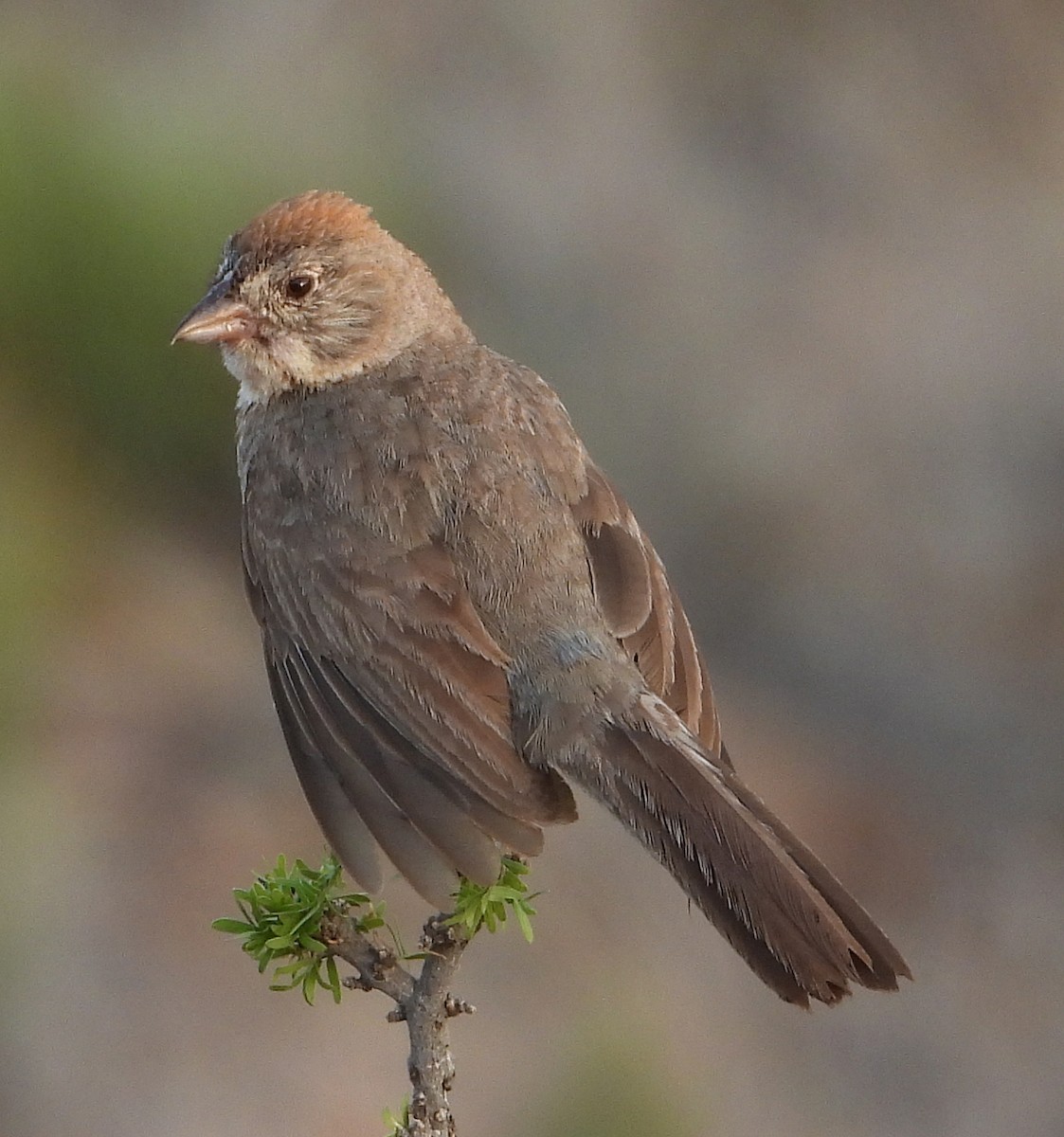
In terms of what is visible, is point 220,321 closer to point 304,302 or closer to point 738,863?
point 304,302

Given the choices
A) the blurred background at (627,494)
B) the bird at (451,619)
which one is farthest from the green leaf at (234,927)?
the blurred background at (627,494)

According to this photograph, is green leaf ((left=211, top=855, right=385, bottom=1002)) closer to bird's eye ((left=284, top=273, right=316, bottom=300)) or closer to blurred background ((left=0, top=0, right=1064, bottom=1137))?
bird's eye ((left=284, top=273, right=316, bottom=300))

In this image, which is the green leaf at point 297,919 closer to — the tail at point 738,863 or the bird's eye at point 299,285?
the tail at point 738,863

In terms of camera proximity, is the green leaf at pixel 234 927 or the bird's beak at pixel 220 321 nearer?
the green leaf at pixel 234 927

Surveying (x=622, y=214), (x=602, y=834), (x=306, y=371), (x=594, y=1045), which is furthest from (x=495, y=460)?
(x=622, y=214)

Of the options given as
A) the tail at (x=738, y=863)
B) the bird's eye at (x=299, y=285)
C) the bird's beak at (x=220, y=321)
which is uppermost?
the bird's eye at (x=299, y=285)

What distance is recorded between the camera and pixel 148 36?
1198 centimetres

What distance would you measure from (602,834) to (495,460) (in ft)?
14.5

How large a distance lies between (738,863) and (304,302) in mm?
2099

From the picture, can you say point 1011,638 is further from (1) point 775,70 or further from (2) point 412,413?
(2) point 412,413

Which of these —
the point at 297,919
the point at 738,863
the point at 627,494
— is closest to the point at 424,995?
the point at 297,919

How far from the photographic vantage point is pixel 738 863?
3254 mm

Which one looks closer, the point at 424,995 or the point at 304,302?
the point at 424,995

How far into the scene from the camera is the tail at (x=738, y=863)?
10.1 feet
